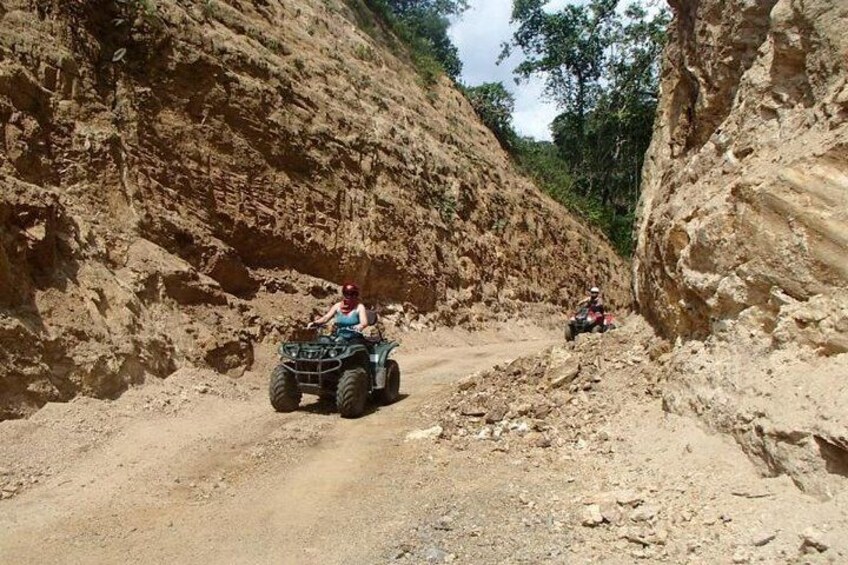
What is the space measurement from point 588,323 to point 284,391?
26.3 ft

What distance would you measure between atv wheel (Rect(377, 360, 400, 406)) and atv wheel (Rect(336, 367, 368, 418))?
89 centimetres

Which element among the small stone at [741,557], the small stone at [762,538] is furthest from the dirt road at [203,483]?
the small stone at [762,538]

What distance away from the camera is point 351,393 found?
26.2ft

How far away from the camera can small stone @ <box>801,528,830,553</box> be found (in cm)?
349

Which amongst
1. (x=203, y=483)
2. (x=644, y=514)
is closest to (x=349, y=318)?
(x=203, y=483)

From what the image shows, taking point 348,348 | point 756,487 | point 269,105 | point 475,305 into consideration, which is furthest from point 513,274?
point 756,487

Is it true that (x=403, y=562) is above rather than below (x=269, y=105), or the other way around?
below

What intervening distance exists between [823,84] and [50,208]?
325 inches

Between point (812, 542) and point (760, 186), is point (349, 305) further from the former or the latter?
point (812, 542)

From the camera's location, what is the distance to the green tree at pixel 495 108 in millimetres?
31344

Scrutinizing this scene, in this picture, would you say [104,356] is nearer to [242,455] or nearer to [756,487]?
[242,455]

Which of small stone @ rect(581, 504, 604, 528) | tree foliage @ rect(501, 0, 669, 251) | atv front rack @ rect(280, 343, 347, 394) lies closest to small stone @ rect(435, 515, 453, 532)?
small stone @ rect(581, 504, 604, 528)

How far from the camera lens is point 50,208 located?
27.8 ft

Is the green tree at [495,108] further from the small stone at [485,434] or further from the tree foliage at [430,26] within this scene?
the small stone at [485,434]
